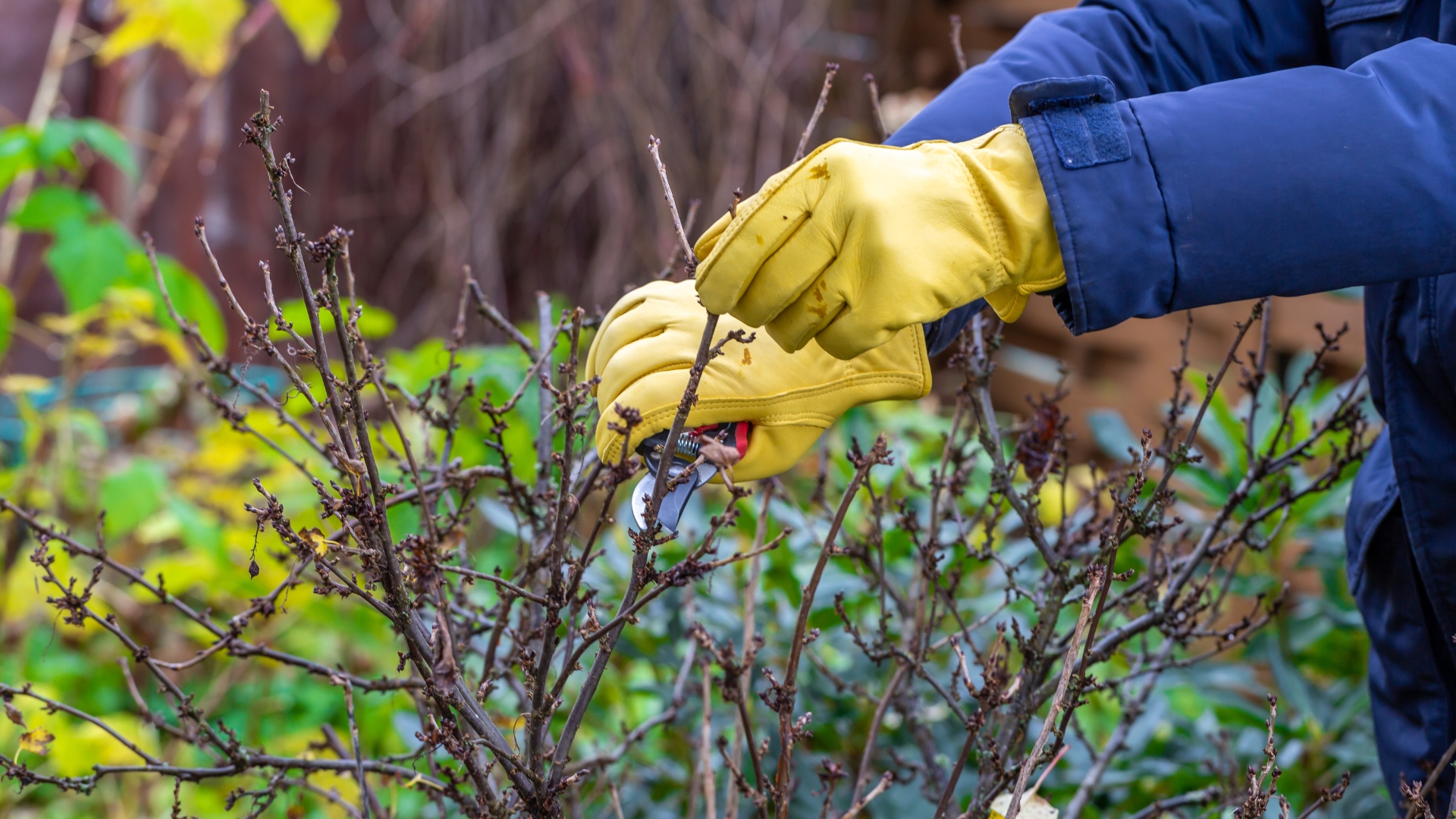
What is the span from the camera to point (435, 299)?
12.3 feet

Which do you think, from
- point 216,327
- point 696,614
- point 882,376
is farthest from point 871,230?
Result: point 216,327

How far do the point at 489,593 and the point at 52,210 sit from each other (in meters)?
1.16

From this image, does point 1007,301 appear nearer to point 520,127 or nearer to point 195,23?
point 195,23

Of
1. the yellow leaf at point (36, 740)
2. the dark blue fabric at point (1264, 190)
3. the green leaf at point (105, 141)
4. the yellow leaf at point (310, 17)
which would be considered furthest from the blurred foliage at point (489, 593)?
the yellow leaf at point (310, 17)

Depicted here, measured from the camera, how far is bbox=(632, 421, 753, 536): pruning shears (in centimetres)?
82

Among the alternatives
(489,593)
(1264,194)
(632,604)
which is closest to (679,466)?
(632,604)

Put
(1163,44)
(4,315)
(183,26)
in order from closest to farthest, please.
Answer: (1163,44), (4,315), (183,26)

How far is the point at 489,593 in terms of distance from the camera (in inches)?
74.5

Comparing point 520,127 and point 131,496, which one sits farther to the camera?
point 520,127

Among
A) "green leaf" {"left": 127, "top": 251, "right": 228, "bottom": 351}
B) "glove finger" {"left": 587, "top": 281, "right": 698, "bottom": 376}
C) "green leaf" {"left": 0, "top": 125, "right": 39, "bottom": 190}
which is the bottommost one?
"glove finger" {"left": 587, "top": 281, "right": 698, "bottom": 376}

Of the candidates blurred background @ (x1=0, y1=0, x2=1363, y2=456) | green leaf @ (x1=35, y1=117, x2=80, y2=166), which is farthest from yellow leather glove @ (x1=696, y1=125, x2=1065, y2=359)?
Result: blurred background @ (x1=0, y1=0, x2=1363, y2=456)

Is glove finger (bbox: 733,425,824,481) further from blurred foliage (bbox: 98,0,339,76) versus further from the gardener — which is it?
blurred foliage (bbox: 98,0,339,76)

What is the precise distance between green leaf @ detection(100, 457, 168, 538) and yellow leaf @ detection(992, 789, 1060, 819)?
5.37 feet

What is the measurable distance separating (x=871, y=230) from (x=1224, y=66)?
2.16ft
